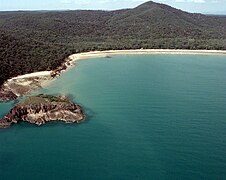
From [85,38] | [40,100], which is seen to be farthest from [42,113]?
[85,38]

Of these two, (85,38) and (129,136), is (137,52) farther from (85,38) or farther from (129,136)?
(129,136)

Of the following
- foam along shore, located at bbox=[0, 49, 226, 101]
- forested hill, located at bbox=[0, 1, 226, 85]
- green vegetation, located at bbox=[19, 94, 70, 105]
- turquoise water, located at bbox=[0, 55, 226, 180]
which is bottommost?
turquoise water, located at bbox=[0, 55, 226, 180]

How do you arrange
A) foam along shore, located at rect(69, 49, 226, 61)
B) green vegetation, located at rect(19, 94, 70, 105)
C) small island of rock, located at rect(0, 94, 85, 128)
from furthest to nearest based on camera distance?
foam along shore, located at rect(69, 49, 226, 61) < green vegetation, located at rect(19, 94, 70, 105) < small island of rock, located at rect(0, 94, 85, 128)

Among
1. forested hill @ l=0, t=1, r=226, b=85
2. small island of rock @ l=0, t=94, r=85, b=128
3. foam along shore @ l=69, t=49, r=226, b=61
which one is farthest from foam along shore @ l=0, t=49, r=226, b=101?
small island of rock @ l=0, t=94, r=85, b=128

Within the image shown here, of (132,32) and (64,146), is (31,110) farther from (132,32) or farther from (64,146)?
(132,32)

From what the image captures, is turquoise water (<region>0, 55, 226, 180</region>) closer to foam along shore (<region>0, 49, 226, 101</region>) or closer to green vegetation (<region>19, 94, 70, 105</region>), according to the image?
foam along shore (<region>0, 49, 226, 101</region>)

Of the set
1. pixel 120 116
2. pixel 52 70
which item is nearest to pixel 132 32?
pixel 52 70

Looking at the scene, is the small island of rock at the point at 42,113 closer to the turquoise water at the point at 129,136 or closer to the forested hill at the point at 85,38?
the turquoise water at the point at 129,136
